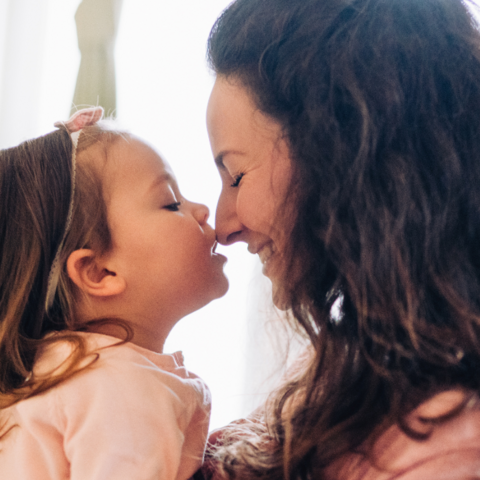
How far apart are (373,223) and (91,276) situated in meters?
0.45

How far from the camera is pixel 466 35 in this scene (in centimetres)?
65

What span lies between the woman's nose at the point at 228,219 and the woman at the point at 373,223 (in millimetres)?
104

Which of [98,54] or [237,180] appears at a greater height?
[98,54]

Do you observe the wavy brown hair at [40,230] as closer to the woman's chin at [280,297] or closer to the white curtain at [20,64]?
the woman's chin at [280,297]

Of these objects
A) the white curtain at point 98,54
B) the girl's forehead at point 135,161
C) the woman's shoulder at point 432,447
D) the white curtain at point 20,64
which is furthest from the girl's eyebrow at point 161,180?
the white curtain at point 20,64

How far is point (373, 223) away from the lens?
0.63 m

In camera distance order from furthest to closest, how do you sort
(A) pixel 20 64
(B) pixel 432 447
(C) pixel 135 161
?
(A) pixel 20 64
(C) pixel 135 161
(B) pixel 432 447

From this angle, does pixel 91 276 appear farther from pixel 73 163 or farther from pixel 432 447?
pixel 432 447

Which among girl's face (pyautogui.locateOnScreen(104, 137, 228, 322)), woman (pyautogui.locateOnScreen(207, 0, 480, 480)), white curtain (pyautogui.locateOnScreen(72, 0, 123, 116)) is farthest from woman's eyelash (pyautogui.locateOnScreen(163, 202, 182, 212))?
white curtain (pyautogui.locateOnScreen(72, 0, 123, 116))

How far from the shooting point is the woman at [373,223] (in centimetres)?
59

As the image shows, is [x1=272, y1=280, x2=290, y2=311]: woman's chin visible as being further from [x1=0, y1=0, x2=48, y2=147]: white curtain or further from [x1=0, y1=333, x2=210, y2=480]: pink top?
[x1=0, y1=0, x2=48, y2=147]: white curtain

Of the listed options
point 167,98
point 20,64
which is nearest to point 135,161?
point 167,98

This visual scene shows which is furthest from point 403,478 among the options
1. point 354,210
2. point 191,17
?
point 191,17

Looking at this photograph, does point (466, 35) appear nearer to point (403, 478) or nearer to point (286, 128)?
point (286, 128)
